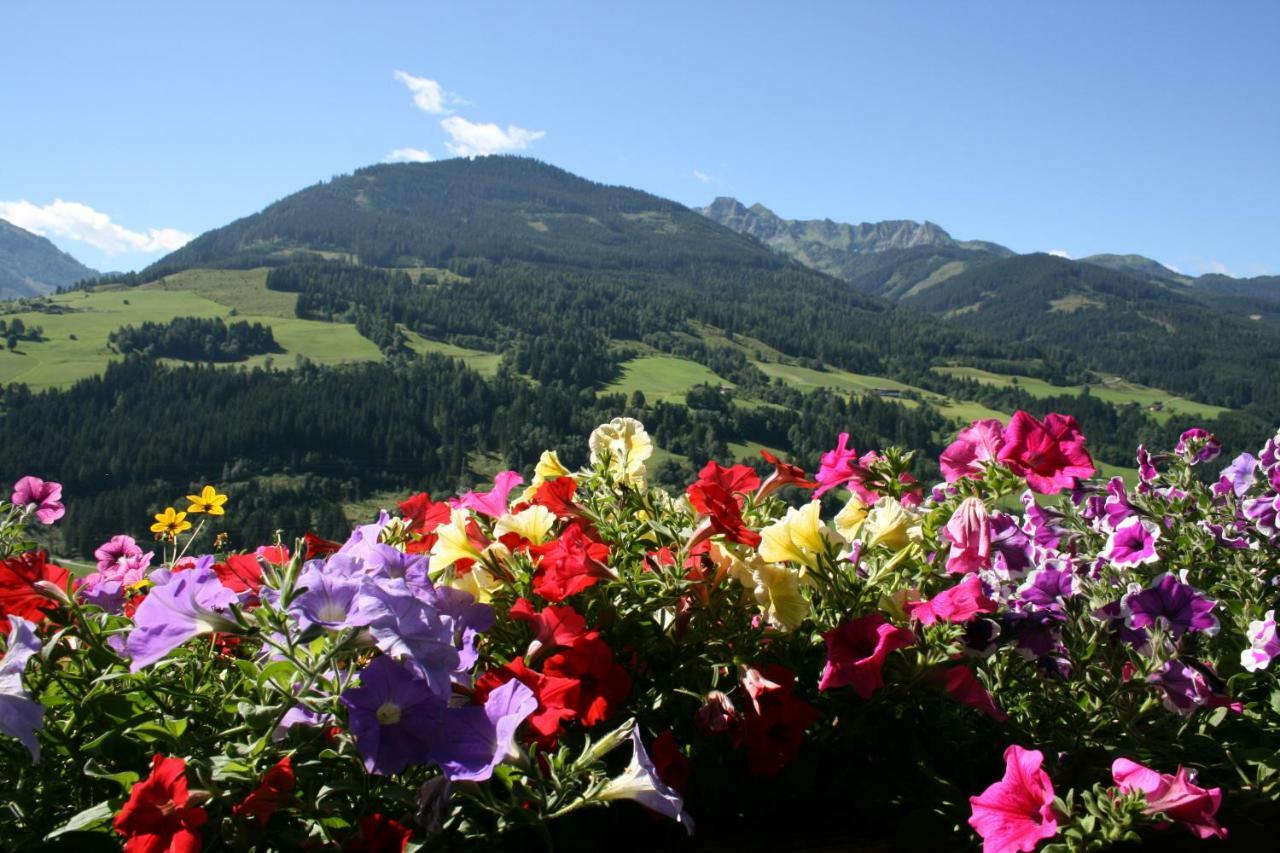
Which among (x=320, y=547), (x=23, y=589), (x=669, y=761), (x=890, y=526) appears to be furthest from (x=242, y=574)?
(x=890, y=526)

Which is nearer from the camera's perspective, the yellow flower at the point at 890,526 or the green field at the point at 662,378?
the yellow flower at the point at 890,526

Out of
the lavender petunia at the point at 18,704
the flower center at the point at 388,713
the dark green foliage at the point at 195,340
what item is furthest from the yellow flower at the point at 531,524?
the dark green foliage at the point at 195,340

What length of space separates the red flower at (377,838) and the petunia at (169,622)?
0.34 m

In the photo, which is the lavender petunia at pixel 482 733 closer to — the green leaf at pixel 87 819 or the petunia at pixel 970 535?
the green leaf at pixel 87 819

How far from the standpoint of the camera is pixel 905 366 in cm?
18250

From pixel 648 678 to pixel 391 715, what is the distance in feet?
1.87

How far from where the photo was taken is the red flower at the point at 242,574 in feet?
5.83

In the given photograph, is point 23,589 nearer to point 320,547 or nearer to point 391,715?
point 320,547

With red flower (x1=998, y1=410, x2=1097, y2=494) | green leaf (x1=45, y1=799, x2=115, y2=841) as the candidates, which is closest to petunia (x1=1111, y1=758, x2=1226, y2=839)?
red flower (x1=998, y1=410, x2=1097, y2=494)

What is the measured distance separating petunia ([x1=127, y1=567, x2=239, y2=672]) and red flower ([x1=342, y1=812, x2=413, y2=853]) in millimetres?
342

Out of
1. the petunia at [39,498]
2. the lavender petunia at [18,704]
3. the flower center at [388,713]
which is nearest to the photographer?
the lavender petunia at [18,704]

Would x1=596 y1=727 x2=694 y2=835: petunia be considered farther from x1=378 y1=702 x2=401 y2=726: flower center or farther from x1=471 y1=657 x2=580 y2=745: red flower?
x1=378 y1=702 x2=401 y2=726: flower center

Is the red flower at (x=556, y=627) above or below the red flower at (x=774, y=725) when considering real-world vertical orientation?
above

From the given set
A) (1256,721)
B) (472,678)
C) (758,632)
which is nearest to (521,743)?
(472,678)
